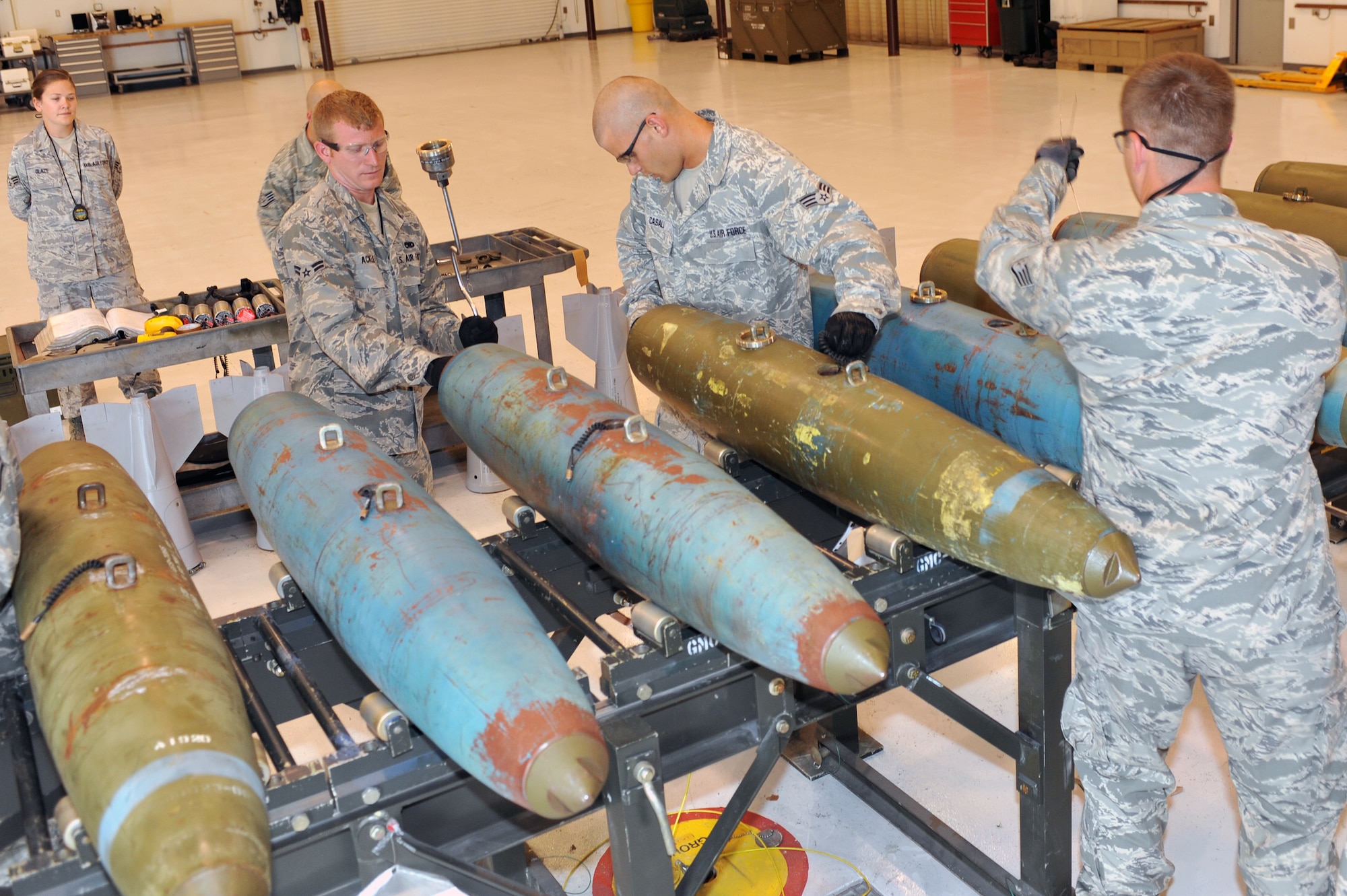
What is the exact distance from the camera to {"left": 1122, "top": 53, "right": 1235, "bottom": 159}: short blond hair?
6.88 ft

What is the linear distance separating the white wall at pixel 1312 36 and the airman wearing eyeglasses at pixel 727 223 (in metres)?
11.2

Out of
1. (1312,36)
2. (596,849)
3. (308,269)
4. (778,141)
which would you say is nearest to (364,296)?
(308,269)

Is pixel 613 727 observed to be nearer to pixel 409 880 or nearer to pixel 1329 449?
pixel 409 880

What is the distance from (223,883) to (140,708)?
1.11 feet

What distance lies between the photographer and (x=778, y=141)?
11781 millimetres

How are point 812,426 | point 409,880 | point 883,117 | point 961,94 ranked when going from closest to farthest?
point 409,880, point 812,426, point 883,117, point 961,94

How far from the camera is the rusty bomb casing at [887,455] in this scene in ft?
7.14

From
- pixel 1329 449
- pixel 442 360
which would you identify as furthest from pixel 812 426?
pixel 1329 449

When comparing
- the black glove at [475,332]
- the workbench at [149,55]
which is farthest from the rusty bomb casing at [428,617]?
the workbench at [149,55]

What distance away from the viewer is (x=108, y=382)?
696 centimetres

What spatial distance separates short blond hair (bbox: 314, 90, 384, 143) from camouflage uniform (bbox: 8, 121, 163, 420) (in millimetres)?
3060

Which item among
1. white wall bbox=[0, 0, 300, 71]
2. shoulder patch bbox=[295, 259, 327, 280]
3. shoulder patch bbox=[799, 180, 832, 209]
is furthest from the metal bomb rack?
white wall bbox=[0, 0, 300, 71]

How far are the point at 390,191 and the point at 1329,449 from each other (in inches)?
145

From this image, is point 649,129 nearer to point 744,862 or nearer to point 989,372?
point 989,372
